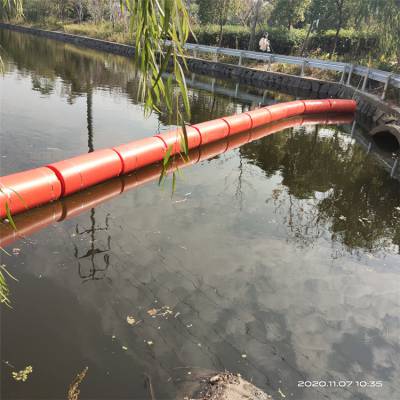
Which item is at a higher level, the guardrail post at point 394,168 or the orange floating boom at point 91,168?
the orange floating boom at point 91,168

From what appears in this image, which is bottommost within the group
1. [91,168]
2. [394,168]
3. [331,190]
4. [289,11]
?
[331,190]

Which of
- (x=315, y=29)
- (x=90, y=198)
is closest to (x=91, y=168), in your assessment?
(x=90, y=198)

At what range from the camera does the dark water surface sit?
394 centimetres

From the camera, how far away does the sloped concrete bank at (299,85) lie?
589 inches

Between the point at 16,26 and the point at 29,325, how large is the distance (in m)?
55.1

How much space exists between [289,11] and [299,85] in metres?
9.69

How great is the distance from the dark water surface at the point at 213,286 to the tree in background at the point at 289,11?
2208 cm

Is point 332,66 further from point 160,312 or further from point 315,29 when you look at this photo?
point 160,312

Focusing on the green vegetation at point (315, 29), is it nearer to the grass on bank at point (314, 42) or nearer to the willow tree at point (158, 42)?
the grass on bank at point (314, 42)

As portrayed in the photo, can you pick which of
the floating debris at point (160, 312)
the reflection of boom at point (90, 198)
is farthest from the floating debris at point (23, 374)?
the reflection of boom at point (90, 198)

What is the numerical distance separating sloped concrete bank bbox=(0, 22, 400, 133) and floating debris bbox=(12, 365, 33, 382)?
1336 centimetres

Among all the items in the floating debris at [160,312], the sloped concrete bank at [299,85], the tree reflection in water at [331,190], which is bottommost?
the floating debris at [160,312]

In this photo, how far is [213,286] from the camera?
5.18 meters

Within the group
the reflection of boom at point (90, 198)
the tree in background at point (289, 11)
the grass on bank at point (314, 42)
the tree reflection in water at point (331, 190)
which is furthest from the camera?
the tree in background at point (289, 11)
